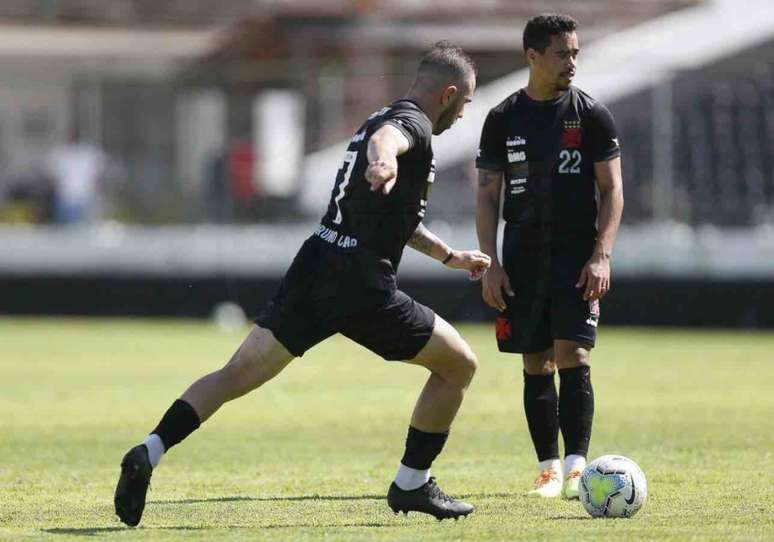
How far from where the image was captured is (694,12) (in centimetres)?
3011

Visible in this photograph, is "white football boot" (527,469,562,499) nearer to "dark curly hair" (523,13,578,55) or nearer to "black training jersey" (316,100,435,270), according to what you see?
"black training jersey" (316,100,435,270)

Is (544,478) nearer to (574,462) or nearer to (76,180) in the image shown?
(574,462)

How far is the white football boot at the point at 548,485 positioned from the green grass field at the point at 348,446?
0.12 m

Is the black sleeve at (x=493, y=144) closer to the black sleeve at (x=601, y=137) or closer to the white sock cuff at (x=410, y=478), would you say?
the black sleeve at (x=601, y=137)

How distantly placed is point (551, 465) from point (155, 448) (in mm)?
2297

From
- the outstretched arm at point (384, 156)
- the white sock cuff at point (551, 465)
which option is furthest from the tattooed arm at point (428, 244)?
the white sock cuff at point (551, 465)

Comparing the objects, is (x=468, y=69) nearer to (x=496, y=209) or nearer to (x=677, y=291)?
(x=496, y=209)

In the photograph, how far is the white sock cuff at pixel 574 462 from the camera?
8.19 m

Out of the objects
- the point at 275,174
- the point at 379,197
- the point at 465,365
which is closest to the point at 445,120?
the point at 379,197

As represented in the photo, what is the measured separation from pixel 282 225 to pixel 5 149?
428 centimetres

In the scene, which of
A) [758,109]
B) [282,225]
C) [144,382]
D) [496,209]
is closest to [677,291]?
[758,109]

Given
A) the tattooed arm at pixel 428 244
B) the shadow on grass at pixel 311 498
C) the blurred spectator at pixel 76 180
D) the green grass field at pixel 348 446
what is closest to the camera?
the green grass field at pixel 348 446

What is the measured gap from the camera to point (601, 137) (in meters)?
8.30

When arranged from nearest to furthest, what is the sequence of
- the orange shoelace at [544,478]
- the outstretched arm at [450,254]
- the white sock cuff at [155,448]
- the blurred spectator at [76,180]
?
the white sock cuff at [155,448], the outstretched arm at [450,254], the orange shoelace at [544,478], the blurred spectator at [76,180]
